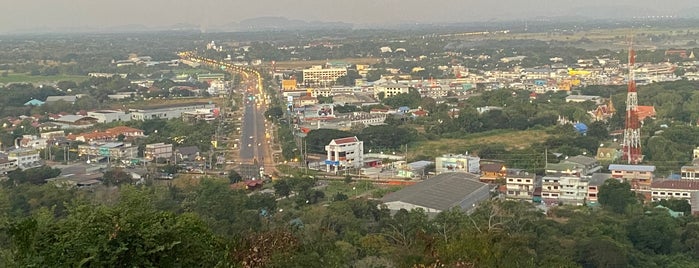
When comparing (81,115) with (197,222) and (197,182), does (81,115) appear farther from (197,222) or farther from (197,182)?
(197,222)

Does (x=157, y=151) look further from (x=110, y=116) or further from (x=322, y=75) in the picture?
(x=322, y=75)

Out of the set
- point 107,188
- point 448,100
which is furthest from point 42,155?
point 448,100

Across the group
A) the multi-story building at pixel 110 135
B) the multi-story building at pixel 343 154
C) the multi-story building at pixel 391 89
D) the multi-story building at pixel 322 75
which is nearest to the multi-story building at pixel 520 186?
the multi-story building at pixel 343 154

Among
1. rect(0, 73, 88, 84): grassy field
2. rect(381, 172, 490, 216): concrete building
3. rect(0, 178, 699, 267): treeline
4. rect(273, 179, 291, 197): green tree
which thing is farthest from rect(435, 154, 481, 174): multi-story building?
rect(0, 73, 88, 84): grassy field

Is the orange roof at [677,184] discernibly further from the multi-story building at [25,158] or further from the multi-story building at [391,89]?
the multi-story building at [391,89]

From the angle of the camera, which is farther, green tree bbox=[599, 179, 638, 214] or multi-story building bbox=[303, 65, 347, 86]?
multi-story building bbox=[303, 65, 347, 86]

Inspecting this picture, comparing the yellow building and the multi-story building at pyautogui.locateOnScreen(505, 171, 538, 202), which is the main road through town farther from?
the multi-story building at pyautogui.locateOnScreen(505, 171, 538, 202)
